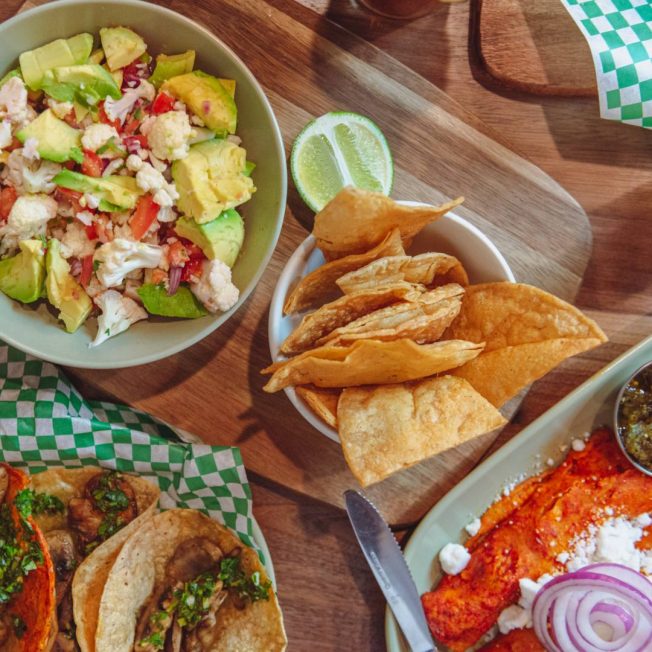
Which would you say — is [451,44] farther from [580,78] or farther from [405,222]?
[405,222]

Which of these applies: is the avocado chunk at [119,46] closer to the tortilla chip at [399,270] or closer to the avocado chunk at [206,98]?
the avocado chunk at [206,98]

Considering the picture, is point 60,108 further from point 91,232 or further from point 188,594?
point 188,594

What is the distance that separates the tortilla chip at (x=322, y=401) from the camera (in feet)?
5.81

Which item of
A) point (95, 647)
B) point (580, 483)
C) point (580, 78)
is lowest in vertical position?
point (95, 647)

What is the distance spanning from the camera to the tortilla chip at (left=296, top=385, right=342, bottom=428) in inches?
69.7

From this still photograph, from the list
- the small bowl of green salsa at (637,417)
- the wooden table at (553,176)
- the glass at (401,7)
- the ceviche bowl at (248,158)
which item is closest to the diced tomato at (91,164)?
the ceviche bowl at (248,158)

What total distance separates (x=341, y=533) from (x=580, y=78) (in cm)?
143

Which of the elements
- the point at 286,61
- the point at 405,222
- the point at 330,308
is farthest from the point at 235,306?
the point at 286,61

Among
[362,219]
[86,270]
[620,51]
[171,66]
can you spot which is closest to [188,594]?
[86,270]

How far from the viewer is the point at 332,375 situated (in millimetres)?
1702

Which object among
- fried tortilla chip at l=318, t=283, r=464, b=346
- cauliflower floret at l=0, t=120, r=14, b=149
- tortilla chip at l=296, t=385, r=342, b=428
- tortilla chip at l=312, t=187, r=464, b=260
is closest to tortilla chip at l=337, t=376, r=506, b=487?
tortilla chip at l=296, t=385, r=342, b=428

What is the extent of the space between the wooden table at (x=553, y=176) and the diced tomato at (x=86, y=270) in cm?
34

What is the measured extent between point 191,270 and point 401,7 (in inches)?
34.7

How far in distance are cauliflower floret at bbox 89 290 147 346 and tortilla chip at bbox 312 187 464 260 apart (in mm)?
501
